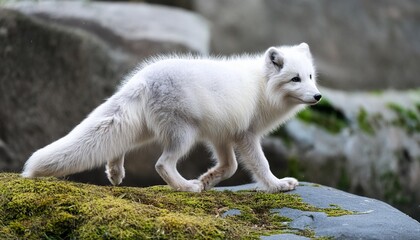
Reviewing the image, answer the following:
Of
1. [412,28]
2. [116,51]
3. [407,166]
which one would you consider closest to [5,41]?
[116,51]

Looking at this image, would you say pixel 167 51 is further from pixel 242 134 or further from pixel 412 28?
pixel 412 28

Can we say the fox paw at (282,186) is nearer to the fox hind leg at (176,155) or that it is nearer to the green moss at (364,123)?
the fox hind leg at (176,155)

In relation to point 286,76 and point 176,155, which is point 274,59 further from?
point 176,155

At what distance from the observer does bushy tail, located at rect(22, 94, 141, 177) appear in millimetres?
4859

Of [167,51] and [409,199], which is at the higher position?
[167,51]

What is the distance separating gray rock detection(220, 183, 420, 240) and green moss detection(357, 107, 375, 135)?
527cm

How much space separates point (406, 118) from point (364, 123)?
2.89ft

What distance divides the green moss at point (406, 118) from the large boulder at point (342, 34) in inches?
147

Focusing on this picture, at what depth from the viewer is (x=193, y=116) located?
5.36 m

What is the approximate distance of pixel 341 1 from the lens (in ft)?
48.4

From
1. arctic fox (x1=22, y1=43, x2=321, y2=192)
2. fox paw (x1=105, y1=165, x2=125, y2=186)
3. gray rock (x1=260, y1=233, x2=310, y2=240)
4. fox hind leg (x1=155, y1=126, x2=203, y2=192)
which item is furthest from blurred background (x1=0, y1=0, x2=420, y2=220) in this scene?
gray rock (x1=260, y1=233, x2=310, y2=240)

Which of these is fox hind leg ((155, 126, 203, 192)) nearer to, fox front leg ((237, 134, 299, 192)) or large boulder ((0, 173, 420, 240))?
large boulder ((0, 173, 420, 240))

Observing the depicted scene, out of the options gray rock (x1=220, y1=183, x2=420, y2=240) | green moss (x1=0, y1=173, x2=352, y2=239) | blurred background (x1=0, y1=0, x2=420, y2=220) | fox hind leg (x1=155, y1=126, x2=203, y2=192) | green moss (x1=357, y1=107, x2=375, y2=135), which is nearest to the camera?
green moss (x1=0, y1=173, x2=352, y2=239)

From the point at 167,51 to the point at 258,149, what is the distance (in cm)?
439
